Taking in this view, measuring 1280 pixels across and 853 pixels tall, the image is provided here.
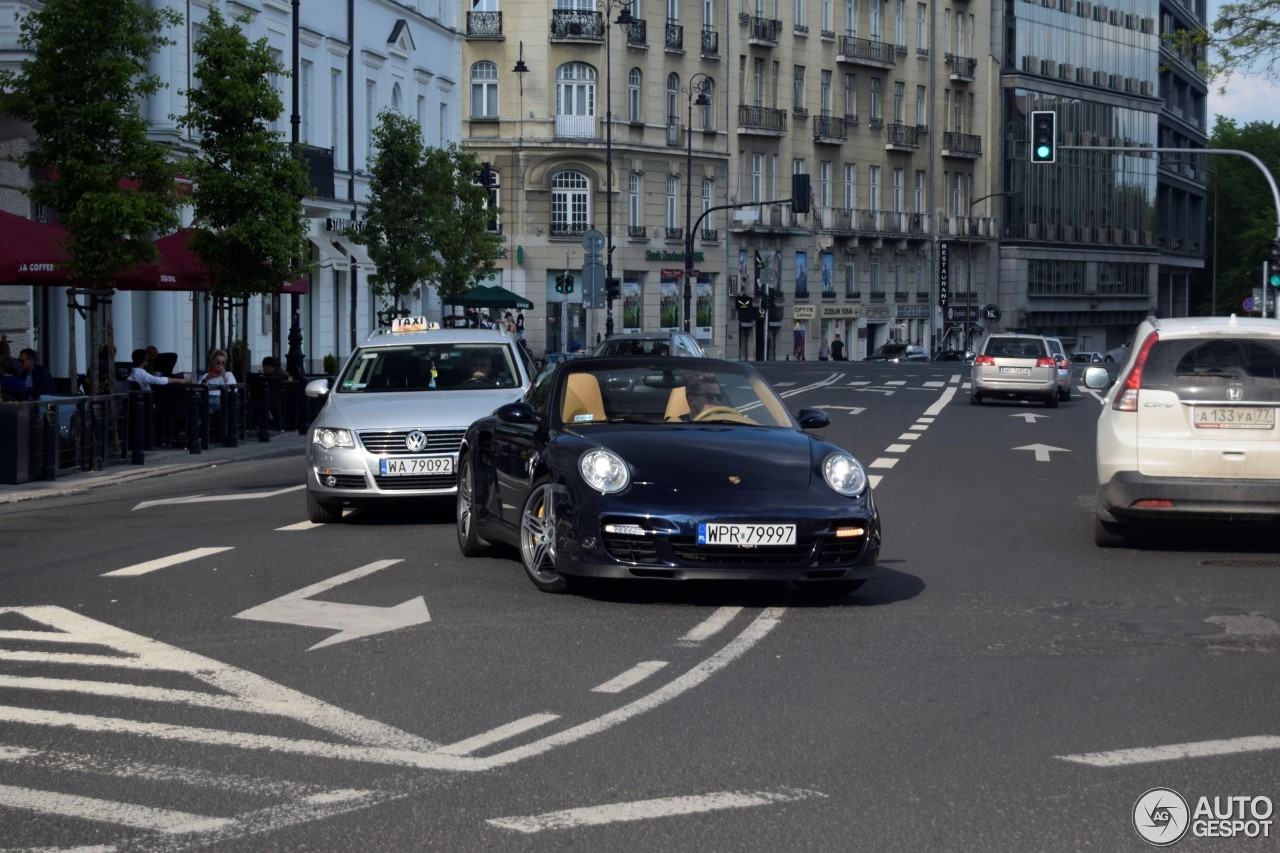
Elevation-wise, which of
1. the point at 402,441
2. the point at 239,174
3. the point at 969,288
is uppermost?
the point at 239,174

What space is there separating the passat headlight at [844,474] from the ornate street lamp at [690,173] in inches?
2686

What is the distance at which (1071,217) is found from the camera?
381 ft

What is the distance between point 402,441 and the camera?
15.5m

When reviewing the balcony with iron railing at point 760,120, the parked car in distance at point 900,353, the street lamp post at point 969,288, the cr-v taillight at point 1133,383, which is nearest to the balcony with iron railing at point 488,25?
the balcony with iron railing at point 760,120

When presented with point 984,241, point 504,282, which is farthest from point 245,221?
point 984,241

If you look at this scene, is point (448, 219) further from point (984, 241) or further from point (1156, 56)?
point (1156, 56)

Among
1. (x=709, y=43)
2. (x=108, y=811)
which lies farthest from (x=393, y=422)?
(x=709, y=43)

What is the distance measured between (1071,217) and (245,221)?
9206cm

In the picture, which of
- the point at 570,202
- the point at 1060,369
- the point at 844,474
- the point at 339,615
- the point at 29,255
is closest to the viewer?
the point at 339,615

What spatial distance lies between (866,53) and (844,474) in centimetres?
8957

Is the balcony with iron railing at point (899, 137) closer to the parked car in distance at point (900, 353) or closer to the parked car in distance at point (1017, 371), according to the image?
the parked car in distance at point (900, 353)

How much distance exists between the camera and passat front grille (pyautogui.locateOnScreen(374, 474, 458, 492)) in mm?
15383

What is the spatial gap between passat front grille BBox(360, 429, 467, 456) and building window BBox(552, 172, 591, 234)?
6752cm

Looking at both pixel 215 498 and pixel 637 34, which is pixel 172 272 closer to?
pixel 215 498
